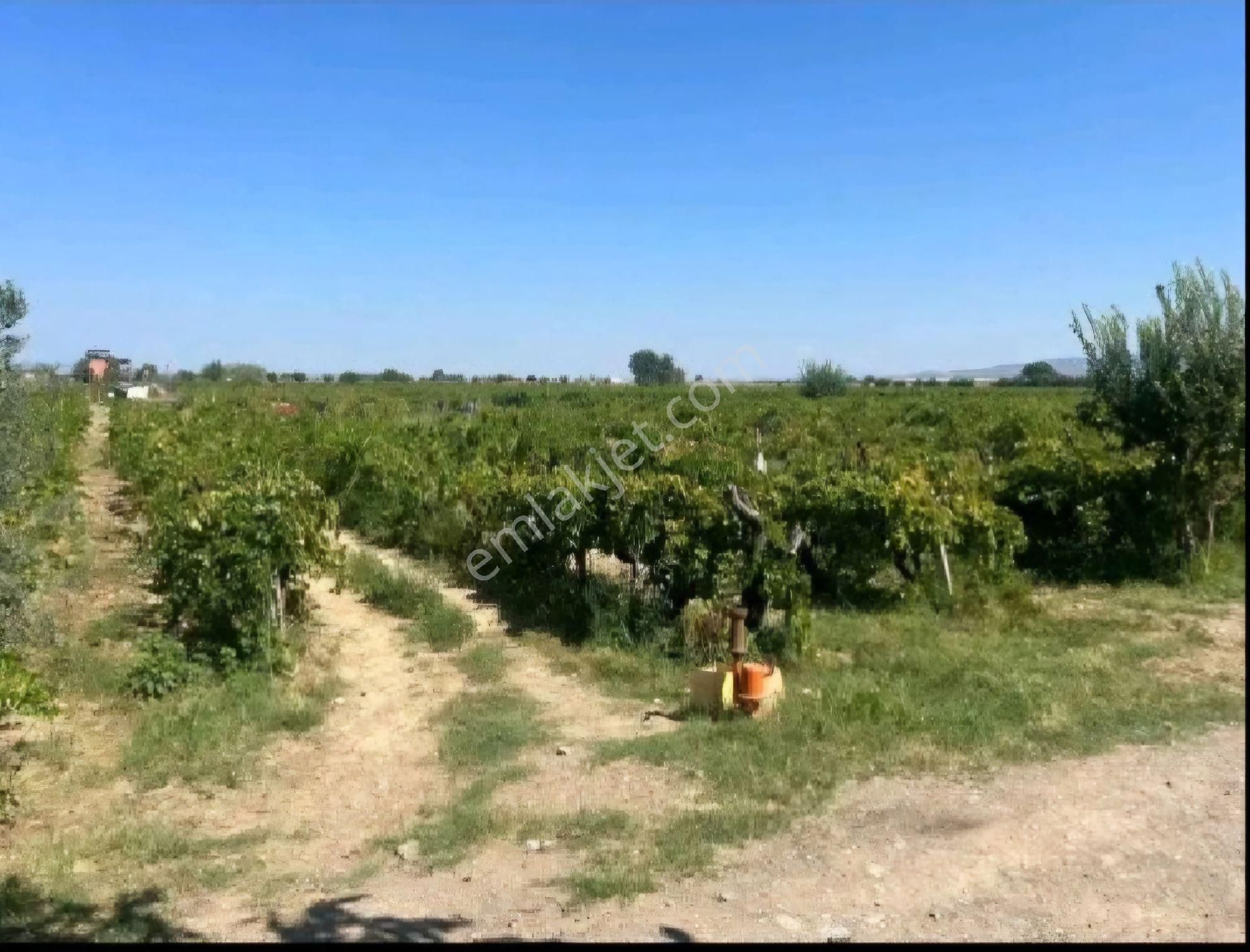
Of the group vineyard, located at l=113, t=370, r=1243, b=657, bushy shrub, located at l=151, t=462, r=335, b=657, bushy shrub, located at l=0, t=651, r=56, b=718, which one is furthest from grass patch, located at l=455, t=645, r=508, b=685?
bushy shrub, located at l=0, t=651, r=56, b=718

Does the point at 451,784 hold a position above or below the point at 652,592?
below

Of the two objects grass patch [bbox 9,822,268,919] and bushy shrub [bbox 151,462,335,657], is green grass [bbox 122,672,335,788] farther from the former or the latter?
grass patch [bbox 9,822,268,919]

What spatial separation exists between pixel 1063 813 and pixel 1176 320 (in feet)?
22.7

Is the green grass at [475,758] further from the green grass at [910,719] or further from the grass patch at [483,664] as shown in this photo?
the green grass at [910,719]

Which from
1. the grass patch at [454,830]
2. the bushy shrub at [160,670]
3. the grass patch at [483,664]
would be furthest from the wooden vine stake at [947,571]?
the bushy shrub at [160,670]

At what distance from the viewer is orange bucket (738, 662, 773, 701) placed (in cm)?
623

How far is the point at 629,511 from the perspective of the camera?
8.42 meters

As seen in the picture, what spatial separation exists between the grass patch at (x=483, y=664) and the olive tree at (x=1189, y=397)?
700 centimetres

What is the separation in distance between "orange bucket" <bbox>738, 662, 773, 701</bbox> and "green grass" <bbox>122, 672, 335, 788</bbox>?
2.86 meters

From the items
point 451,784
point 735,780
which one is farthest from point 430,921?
point 735,780

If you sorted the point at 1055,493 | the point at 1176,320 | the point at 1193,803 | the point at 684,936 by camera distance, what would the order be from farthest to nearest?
the point at 1055,493 → the point at 1176,320 → the point at 1193,803 → the point at 684,936

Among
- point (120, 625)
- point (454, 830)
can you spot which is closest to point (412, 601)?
point (120, 625)

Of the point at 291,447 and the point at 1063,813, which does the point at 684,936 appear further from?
the point at 291,447

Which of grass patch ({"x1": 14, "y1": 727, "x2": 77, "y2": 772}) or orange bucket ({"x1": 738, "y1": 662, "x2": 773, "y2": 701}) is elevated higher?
orange bucket ({"x1": 738, "y1": 662, "x2": 773, "y2": 701})
